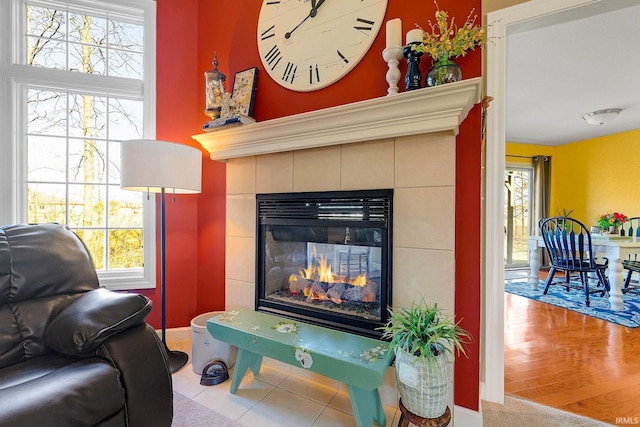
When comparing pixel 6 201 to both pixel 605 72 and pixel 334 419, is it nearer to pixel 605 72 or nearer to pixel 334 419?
pixel 334 419

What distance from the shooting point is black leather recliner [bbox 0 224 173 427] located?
35.6 inches

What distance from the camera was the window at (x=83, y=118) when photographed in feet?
6.67

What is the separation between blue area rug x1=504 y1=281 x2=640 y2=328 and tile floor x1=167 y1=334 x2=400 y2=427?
298cm

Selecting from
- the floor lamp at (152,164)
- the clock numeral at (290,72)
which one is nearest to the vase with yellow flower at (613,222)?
the clock numeral at (290,72)

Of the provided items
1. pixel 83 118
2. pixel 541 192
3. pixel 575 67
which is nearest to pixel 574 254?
pixel 575 67

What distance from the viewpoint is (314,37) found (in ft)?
5.75

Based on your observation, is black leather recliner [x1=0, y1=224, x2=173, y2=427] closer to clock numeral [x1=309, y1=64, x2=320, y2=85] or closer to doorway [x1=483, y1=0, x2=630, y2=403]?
clock numeral [x1=309, y1=64, x2=320, y2=85]

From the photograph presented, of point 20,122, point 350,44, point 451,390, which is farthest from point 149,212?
point 451,390

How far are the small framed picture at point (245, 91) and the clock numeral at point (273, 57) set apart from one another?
0.12m

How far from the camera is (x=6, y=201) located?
197cm

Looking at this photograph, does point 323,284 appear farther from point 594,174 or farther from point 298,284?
point 594,174

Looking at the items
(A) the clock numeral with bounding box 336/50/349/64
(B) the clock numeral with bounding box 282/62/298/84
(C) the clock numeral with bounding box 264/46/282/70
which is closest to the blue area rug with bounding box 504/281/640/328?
(A) the clock numeral with bounding box 336/50/349/64

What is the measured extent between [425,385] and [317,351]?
49cm

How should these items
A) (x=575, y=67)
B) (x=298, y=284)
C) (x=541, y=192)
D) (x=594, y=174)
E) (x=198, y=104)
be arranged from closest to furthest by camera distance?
(x=298, y=284)
(x=198, y=104)
(x=575, y=67)
(x=594, y=174)
(x=541, y=192)
